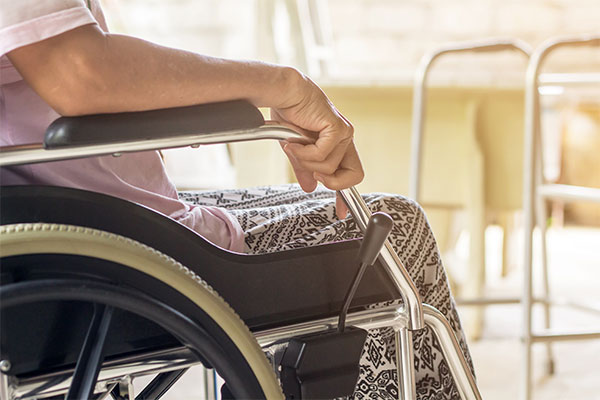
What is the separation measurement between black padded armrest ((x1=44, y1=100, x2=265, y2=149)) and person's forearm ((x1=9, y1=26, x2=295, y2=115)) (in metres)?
0.02

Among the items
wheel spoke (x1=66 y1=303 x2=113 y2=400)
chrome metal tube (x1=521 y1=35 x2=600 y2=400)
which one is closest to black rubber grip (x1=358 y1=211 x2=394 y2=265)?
wheel spoke (x1=66 y1=303 x2=113 y2=400)

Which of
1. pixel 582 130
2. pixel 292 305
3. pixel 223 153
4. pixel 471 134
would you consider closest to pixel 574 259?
pixel 582 130

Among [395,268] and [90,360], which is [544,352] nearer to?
[395,268]

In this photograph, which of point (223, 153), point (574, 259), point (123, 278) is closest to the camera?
point (123, 278)


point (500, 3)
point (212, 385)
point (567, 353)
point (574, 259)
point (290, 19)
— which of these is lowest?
point (212, 385)

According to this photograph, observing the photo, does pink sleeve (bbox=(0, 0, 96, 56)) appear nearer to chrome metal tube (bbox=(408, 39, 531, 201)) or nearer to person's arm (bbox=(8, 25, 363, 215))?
person's arm (bbox=(8, 25, 363, 215))

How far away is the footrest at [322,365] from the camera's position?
26.7 inches

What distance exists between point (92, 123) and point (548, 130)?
4134mm

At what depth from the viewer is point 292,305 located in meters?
0.72

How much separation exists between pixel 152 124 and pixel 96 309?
0.16 meters

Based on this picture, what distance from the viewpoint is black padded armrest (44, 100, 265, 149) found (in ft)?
1.93

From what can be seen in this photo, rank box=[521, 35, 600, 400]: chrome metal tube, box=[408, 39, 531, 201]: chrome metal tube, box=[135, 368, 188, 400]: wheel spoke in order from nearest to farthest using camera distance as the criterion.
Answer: box=[135, 368, 188, 400]: wheel spoke < box=[521, 35, 600, 400]: chrome metal tube < box=[408, 39, 531, 201]: chrome metal tube

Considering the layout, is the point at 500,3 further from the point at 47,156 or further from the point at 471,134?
the point at 47,156

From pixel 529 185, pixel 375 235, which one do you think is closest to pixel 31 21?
pixel 375 235
